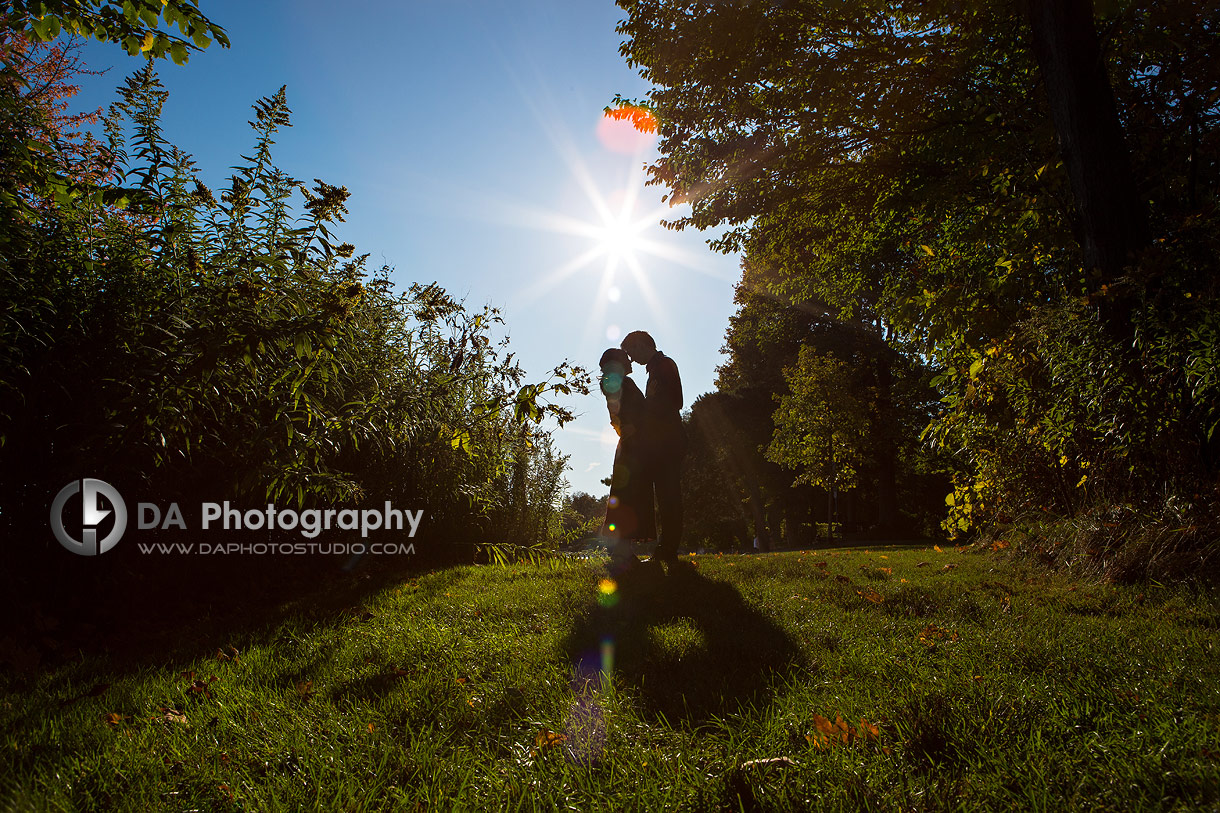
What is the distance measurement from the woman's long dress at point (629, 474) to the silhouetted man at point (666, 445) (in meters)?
0.10

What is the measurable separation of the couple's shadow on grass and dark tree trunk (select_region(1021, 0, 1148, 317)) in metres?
4.05

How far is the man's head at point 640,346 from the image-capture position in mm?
6102

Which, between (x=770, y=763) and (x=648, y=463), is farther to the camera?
(x=648, y=463)

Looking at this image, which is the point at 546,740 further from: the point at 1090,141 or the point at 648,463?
the point at 1090,141

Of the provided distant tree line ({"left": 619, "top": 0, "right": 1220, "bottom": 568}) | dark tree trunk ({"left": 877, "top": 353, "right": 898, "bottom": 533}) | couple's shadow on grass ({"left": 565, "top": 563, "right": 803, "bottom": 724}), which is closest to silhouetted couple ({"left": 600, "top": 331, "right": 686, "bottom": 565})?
couple's shadow on grass ({"left": 565, "top": 563, "right": 803, "bottom": 724})

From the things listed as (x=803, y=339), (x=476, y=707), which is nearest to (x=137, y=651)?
(x=476, y=707)

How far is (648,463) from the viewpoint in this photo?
5852 mm

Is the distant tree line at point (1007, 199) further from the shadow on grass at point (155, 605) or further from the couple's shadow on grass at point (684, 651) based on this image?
the shadow on grass at point (155, 605)

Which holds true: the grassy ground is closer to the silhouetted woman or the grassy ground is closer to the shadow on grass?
the shadow on grass

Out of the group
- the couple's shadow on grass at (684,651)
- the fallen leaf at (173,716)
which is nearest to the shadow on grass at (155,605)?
the fallen leaf at (173,716)

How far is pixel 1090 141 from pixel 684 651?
218 inches

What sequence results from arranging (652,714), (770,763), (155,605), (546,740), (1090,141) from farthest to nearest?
(1090,141) < (155,605) < (652,714) < (546,740) < (770,763)

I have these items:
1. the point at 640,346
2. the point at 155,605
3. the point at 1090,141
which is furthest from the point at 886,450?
the point at 155,605

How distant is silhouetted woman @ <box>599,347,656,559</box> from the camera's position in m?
5.80
